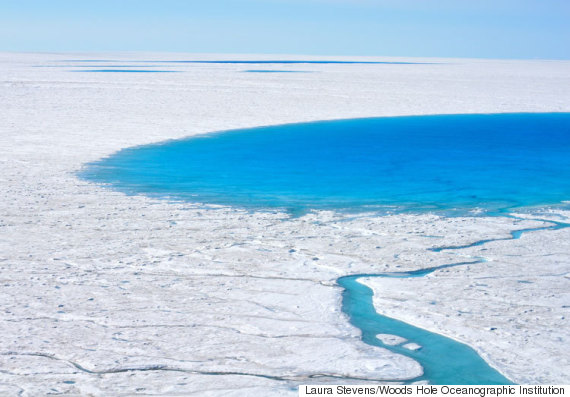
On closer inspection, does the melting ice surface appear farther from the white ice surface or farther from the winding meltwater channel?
the white ice surface

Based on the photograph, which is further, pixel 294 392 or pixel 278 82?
pixel 278 82

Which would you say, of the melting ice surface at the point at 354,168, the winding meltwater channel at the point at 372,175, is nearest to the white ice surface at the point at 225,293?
the winding meltwater channel at the point at 372,175

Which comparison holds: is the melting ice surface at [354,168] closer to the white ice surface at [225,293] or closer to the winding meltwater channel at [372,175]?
the winding meltwater channel at [372,175]

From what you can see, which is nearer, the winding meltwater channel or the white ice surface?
the white ice surface

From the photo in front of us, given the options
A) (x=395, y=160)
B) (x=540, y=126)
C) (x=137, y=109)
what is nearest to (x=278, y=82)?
(x=137, y=109)

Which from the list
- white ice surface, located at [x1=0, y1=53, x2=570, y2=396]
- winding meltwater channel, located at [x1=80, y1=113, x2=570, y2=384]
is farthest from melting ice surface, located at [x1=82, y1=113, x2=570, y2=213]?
white ice surface, located at [x1=0, y1=53, x2=570, y2=396]

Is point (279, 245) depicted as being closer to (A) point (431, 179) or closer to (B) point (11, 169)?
(A) point (431, 179)

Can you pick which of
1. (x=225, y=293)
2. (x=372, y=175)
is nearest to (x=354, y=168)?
(x=372, y=175)

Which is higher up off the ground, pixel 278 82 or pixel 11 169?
pixel 278 82
